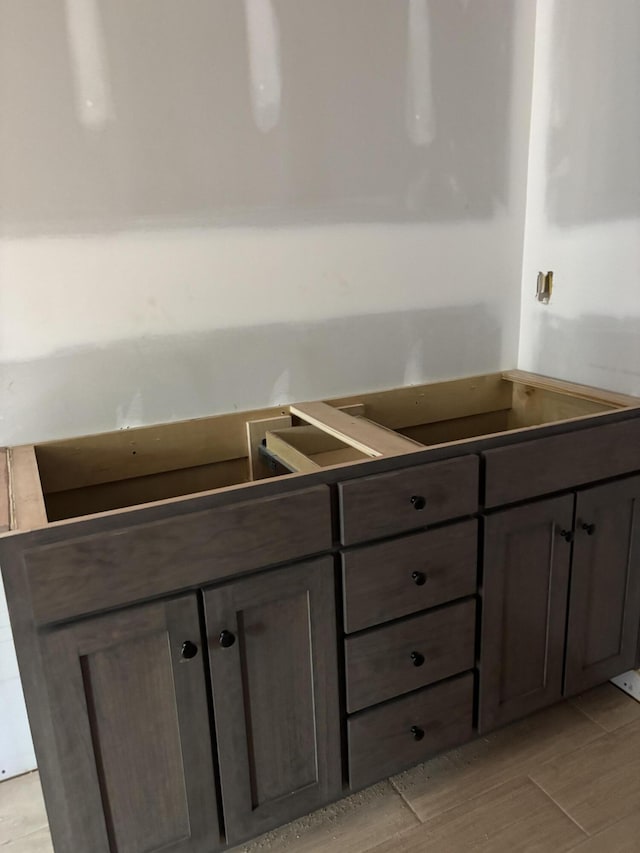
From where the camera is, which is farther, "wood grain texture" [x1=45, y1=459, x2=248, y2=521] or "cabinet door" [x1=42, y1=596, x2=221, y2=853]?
"wood grain texture" [x1=45, y1=459, x2=248, y2=521]

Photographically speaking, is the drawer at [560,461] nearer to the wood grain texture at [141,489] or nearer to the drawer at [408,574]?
the drawer at [408,574]

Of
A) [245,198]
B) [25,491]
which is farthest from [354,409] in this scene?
[25,491]

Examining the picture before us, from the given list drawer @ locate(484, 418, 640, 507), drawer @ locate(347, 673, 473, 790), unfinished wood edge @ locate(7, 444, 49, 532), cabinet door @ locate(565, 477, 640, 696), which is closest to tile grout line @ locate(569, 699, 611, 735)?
cabinet door @ locate(565, 477, 640, 696)

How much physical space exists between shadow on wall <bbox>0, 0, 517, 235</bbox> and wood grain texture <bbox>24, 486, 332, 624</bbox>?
826mm

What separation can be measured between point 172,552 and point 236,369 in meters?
0.74

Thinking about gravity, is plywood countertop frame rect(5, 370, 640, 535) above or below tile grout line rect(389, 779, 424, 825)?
above

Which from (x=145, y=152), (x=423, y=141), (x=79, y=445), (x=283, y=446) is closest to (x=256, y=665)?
(x=283, y=446)

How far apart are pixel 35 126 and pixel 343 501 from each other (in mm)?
1111

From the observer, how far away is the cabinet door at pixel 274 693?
139 centimetres

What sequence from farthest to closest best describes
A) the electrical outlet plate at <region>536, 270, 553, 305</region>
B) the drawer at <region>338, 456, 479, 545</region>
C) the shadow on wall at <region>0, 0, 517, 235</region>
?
the electrical outlet plate at <region>536, 270, 553, 305</region> → the shadow on wall at <region>0, 0, 517, 235</region> → the drawer at <region>338, 456, 479, 545</region>

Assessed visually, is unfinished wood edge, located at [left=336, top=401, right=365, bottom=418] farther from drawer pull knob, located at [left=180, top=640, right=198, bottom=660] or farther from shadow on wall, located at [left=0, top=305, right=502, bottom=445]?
drawer pull knob, located at [left=180, top=640, right=198, bottom=660]

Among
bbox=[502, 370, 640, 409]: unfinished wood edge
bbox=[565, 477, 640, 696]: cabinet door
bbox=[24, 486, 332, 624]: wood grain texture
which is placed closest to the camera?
bbox=[24, 486, 332, 624]: wood grain texture

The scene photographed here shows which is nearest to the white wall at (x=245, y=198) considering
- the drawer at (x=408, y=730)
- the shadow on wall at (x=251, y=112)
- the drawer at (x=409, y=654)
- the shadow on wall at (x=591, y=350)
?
the shadow on wall at (x=251, y=112)

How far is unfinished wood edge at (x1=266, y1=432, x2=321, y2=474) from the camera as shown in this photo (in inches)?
62.7
